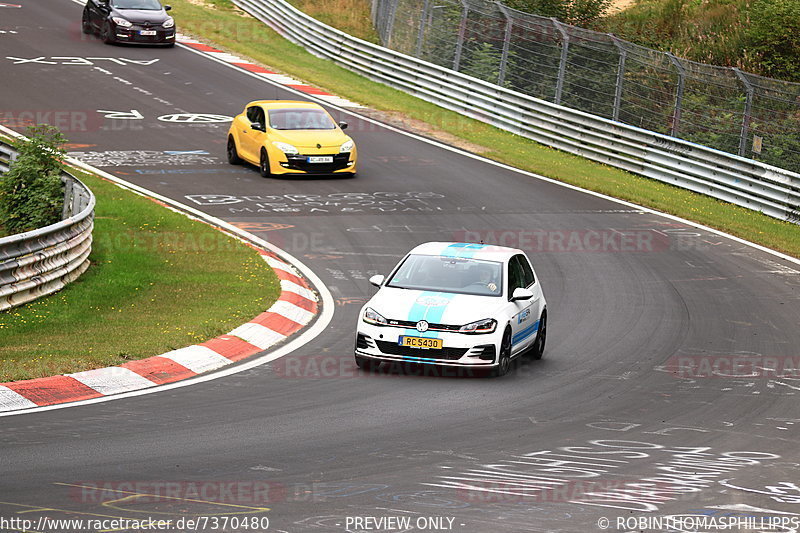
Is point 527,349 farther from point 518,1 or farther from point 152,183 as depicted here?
point 518,1

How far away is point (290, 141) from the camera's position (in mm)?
25594

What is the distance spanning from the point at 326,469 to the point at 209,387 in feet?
10.7

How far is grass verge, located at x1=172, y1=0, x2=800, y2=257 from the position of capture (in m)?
24.2

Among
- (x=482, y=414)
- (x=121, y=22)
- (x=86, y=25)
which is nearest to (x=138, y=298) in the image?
(x=482, y=414)

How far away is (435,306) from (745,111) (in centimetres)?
1512

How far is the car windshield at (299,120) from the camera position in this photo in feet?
86.0

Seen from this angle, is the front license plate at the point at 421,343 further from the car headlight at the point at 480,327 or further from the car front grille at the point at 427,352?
the car headlight at the point at 480,327

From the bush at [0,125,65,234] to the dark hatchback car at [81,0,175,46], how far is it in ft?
69.5

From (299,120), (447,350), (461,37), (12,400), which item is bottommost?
(12,400)

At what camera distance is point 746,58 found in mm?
Answer: 32312

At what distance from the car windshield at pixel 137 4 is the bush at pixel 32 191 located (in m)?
21.4

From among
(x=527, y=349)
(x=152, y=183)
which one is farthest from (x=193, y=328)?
(x=152, y=183)

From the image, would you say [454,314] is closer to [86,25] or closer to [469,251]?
[469,251]

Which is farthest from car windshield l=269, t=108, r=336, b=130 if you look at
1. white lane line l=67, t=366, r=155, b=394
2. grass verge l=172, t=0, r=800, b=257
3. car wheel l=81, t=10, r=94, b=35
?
car wheel l=81, t=10, r=94, b=35
